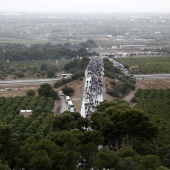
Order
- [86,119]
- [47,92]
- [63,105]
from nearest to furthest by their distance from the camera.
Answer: [86,119], [63,105], [47,92]

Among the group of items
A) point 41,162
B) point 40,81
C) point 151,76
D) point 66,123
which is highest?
point 41,162

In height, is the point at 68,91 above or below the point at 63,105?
above

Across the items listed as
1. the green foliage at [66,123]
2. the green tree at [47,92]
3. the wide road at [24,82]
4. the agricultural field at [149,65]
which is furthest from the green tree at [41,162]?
the agricultural field at [149,65]

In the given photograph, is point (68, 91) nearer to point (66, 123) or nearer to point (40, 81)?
point (40, 81)

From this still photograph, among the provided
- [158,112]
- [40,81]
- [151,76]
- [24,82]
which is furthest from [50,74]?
[158,112]

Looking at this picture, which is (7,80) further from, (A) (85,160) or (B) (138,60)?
(A) (85,160)

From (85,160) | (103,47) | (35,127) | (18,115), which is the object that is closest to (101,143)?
(85,160)

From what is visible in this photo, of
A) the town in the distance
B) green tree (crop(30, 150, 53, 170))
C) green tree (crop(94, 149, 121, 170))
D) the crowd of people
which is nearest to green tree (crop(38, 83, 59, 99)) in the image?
the town in the distance

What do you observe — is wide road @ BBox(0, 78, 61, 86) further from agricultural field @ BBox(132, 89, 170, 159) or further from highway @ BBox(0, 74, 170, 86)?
agricultural field @ BBox(132, 89, 170, 159)
